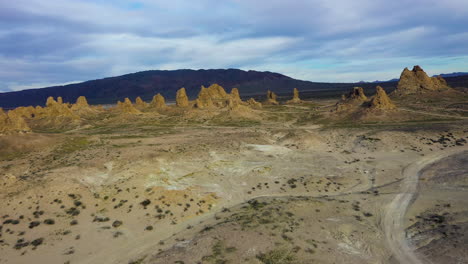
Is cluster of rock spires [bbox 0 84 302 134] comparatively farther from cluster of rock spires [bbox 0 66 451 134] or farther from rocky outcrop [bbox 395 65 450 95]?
rocky outcrop [bbox 395 65 450 95]

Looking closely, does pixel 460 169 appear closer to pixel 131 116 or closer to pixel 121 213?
pixel 121 213

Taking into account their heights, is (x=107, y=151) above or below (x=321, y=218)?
above

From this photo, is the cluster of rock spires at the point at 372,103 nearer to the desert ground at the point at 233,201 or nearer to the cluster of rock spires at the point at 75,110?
the desert ground at the point at 233,201

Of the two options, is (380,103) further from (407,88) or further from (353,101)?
(407,88)

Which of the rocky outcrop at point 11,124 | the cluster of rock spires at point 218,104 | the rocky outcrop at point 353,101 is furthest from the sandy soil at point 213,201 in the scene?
the rocky outcrop at point 353,101

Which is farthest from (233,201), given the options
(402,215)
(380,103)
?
(380,103)

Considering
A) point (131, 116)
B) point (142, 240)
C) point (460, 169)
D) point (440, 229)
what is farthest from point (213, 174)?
point (131, 116)
